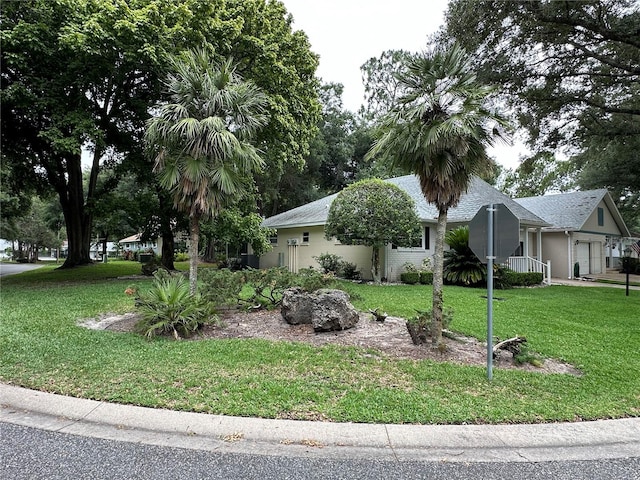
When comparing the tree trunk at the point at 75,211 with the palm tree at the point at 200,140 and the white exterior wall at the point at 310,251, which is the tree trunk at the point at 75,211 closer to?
the white exterior wall at the point at 310,251

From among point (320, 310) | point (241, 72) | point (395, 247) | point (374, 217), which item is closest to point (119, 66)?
point (241, 72)

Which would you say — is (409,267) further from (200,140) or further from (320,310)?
(200,140)

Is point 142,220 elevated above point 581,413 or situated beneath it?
elevated above

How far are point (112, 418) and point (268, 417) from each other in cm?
148

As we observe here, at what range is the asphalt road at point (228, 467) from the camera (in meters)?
2.54

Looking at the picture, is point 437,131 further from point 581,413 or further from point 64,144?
point 64,144

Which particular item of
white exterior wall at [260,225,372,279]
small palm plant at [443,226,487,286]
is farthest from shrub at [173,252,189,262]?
small palm plant at [443,226,487,286]

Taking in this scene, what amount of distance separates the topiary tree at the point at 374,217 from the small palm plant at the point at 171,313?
765 cm

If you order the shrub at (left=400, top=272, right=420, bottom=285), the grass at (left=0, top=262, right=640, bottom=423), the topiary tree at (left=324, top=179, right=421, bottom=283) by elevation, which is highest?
the topiary tree at (left=324, top=179, right=421, bottom=283)

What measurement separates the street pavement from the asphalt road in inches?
0.9

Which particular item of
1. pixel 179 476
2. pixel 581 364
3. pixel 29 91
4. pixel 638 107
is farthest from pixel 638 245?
pixel 29 91

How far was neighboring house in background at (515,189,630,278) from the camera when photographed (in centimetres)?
1941

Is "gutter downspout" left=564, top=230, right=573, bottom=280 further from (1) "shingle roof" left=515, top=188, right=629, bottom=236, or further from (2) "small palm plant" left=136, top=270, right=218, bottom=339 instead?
(2) "small palm plant" left=136, top=270, right=218, bottom=339

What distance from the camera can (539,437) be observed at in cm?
311
